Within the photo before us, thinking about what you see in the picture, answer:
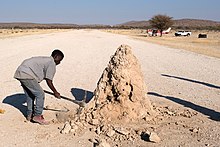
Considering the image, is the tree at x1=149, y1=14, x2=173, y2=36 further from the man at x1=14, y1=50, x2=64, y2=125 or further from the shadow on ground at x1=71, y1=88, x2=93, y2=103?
the man at x1=14, y1=50, x2=64, y2=125

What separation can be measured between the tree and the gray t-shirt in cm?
7106

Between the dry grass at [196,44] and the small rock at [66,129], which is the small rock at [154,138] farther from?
the dry grass at [196,44]

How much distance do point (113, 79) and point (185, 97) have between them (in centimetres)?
308

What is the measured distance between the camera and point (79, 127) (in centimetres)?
649

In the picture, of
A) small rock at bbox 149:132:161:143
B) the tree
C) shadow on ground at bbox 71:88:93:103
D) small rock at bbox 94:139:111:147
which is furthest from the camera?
the tree

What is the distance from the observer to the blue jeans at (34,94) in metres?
6.56

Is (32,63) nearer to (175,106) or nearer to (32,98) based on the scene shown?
(32,98)

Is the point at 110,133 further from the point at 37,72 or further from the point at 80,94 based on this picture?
the point at 80,94

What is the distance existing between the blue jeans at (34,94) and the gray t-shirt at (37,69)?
0.33 ft

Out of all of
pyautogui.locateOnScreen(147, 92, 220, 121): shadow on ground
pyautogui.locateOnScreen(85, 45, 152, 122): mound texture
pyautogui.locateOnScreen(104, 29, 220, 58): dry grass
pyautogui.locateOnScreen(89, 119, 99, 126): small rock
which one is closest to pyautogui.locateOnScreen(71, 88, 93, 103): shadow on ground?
pyautogui.locateOnScreen(147, 92, 220, 121): shadow on ground

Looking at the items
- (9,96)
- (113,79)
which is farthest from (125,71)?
(9,96)

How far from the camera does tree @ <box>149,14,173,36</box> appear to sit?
77.6 meters

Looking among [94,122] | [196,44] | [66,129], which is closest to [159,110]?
[94,122]

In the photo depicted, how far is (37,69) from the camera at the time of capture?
21.3 ft
